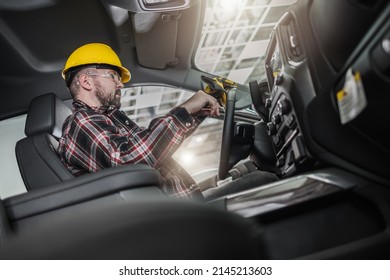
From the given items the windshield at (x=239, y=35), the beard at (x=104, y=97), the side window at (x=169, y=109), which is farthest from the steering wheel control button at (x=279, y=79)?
the windshield at (x=239, y=35)

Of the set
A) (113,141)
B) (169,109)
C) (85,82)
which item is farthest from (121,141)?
(169,109)

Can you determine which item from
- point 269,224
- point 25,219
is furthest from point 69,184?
point 269,224

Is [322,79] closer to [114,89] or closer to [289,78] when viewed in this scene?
[289,78]

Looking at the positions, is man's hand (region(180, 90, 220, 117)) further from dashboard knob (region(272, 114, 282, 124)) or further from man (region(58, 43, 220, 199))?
dashboard knob (region(272, 114, 282, 124))

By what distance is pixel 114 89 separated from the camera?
1.84 m

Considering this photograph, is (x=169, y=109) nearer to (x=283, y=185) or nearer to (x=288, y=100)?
(x=288, y=100)

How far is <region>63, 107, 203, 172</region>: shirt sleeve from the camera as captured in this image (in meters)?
1.40

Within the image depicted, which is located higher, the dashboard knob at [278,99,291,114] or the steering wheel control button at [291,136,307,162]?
the dashboard knob at [278,99,291,114]

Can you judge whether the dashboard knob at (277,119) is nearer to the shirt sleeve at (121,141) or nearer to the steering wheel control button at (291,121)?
the steering wheel control button at (291,121)

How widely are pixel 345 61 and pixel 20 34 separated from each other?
1735 millimetres

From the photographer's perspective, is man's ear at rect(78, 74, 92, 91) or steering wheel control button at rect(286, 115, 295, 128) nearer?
steering wheel control button at rect(286, 115, 295, 128)

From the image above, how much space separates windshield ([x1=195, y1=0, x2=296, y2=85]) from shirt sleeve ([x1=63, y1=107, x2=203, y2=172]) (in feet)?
7.31

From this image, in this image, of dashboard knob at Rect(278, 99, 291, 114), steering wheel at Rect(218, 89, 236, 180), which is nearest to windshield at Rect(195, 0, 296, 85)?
steering wheel at Rect(218, 89, 236, 180)

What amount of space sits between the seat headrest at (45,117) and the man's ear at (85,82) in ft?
0.65
